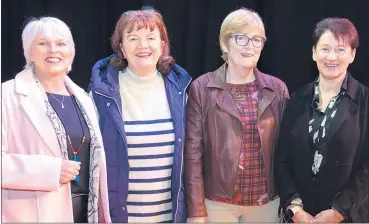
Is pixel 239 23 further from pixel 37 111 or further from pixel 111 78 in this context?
pixel 37 111

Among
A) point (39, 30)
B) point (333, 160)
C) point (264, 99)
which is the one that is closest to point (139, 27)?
point (39, 30)

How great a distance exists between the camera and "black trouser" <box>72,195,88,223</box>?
2.36 m

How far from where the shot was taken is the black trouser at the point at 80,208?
7.76ft

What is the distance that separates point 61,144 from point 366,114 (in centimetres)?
141

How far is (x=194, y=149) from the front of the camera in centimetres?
251

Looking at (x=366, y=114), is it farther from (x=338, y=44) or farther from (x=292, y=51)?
(x=292, y=51)

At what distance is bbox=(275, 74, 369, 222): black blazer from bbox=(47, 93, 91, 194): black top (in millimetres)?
933

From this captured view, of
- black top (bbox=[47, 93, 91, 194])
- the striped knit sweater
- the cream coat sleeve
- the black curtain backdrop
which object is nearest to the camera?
the cream coat sleeve

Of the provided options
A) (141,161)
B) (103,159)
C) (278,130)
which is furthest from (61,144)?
(278,130)

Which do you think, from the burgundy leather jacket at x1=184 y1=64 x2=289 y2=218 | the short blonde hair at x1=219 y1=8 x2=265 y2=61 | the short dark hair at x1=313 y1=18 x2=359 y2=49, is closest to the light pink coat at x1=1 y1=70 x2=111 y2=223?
the burgundy leather jacket at x1=184 y1=64 x2=289 y2=218

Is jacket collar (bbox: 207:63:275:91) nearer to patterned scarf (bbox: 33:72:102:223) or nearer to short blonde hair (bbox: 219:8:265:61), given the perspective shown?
short blonde hair (bbox: 219:8:265:61)

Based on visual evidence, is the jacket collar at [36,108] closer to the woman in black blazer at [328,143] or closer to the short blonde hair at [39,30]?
the short blonde hair at [39,30]

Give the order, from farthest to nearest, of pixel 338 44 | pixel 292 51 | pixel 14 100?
pixel 292 51 < pixel 338 44 < pixel 14 100

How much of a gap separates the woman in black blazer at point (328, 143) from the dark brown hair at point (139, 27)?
669mm
